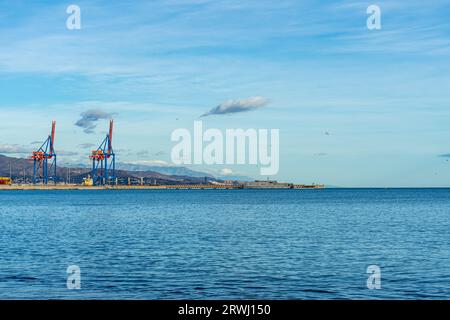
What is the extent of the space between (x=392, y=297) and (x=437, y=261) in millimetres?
12799

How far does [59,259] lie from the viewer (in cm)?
3734

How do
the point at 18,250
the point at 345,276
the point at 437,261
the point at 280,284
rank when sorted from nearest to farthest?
1. the point at 280,284
2. the point at 345,276
3. the point at 437,261
4. the point at 18,250

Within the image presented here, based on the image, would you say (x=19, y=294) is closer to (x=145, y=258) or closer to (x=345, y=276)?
(x=145, y=258)

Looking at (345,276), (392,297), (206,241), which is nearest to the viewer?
(392,297)

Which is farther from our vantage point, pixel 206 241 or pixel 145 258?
pixel 206 241

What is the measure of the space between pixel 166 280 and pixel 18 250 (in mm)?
18431

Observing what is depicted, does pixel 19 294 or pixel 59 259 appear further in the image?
pixel 59 259

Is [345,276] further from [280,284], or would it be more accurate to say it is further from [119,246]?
[119,246]

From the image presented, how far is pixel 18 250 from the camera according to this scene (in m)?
41.9
